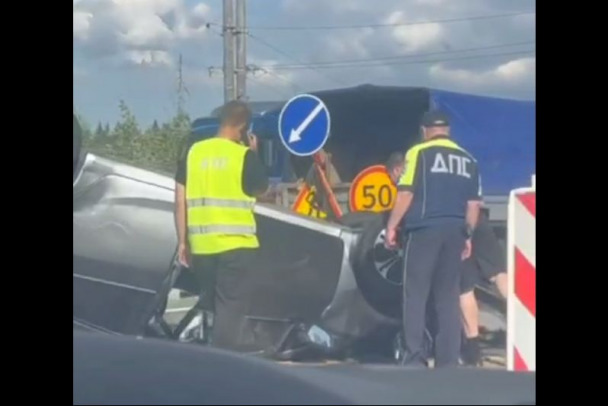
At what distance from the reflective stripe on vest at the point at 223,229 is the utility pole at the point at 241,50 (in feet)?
6.54

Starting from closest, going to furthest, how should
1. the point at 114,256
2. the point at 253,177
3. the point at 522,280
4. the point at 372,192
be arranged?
the point at 522,280 → the point at 114,256 → the point at 253,177 → the point at 372,192

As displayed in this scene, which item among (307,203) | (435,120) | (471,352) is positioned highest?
(435,120)

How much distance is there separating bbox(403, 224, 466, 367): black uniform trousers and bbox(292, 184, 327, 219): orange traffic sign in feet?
4.15

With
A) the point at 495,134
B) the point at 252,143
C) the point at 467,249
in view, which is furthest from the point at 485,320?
the point at 495,134

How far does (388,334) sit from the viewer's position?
349 inches

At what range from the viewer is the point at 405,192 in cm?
882

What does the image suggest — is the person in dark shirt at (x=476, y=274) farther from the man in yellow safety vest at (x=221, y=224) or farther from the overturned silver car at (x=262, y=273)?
the man in yellow safety vest at (x=221, y=224)

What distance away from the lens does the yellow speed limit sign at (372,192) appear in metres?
9.71

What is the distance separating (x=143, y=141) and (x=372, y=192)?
178 centimetres

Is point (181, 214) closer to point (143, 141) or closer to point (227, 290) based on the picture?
point (227, 290)

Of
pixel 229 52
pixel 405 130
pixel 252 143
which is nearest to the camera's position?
pixel 252 143
